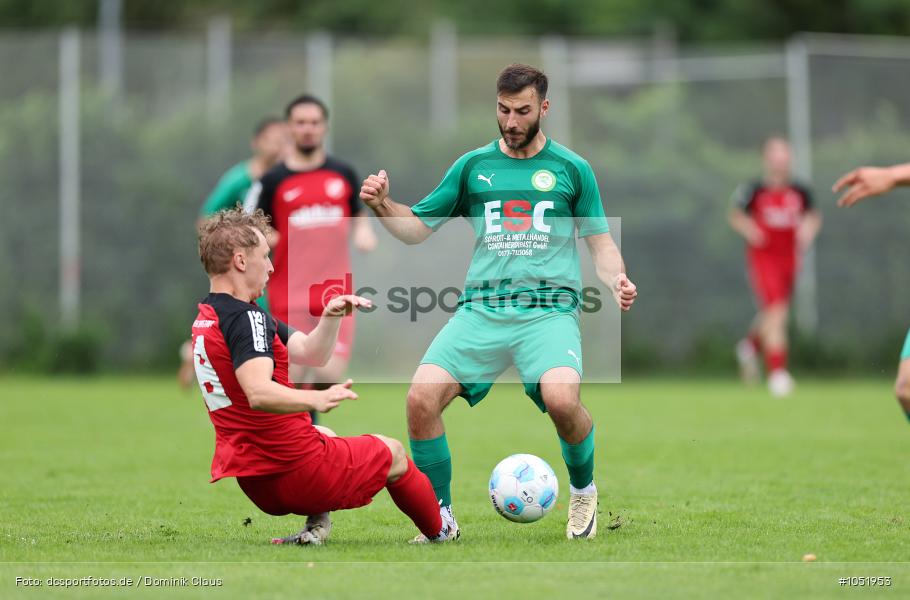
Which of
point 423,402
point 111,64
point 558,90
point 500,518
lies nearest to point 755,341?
point 558,90

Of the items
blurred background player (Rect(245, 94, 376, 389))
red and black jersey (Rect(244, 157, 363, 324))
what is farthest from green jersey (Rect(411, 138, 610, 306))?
red and black jersey (Rect(244, 157, 363, 324))

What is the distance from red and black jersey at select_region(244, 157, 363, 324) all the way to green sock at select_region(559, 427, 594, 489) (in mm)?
3588

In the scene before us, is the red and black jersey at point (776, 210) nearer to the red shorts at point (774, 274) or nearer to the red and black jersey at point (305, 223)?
the red shorts at point (774, 274)

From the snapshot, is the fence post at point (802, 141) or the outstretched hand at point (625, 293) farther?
the fence post at point (802, 141)

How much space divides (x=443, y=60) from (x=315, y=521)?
1361 centimetres

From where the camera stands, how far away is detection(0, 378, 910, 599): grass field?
4.84 metres

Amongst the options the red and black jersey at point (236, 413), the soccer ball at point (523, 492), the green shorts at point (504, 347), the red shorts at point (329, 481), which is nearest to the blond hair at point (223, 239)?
the red and black jersey at point (236, 413)

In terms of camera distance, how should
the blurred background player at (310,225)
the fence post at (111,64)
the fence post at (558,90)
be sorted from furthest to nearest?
the fence post at (558,90)
the fence post at (111,64)
the blurred background player at (310,225)

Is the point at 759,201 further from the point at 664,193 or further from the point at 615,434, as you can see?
the point at 615,434

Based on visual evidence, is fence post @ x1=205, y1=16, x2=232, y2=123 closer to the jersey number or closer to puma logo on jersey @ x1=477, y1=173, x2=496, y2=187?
puma logo on jersey @ x1=477, y1=173, x2=496, y2=187

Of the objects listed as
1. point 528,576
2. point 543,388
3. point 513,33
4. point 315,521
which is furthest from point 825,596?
point 513,33

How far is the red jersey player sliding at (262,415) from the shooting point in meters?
5.26

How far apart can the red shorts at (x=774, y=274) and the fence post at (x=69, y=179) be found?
895 cm

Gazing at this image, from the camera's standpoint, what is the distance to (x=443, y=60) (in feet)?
61.1
